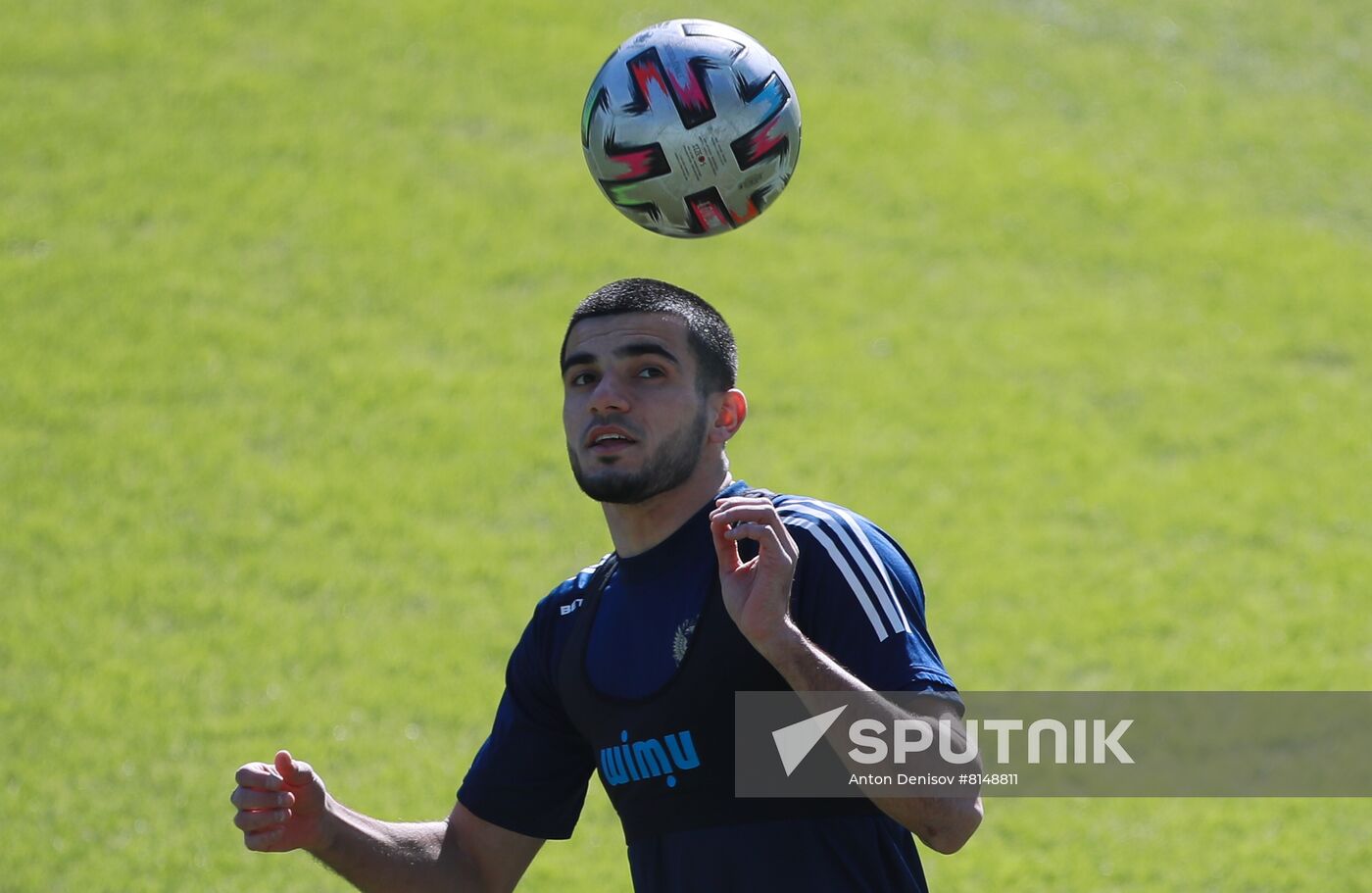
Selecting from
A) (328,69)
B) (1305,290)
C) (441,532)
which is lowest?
(441,532)

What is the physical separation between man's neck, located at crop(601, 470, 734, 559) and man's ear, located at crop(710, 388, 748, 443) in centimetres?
12

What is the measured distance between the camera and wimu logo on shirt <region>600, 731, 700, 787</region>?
416 cm

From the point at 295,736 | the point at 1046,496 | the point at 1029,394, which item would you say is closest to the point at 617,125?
the point at 295,736

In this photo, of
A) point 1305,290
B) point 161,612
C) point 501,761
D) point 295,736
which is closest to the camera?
point 501,761

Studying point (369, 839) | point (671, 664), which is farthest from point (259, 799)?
point (671, 664)

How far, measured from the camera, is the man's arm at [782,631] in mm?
3631

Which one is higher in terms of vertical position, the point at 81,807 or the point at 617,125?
the point at 617,125

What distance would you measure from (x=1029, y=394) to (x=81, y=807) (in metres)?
7.84

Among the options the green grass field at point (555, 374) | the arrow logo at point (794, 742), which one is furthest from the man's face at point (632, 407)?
the green grass field at point (555, 374)

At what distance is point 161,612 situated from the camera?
10.2 meters

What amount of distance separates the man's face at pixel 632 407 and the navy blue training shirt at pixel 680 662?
20 cm

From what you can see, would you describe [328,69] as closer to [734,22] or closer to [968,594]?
[734,22]

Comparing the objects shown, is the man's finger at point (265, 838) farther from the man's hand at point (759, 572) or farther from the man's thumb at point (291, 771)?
the man's hand at point (759, 572)

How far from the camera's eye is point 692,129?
4.79m
